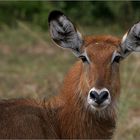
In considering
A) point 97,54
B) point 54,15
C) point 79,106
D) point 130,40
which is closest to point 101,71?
point 97,54

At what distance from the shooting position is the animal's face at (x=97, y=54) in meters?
7.44

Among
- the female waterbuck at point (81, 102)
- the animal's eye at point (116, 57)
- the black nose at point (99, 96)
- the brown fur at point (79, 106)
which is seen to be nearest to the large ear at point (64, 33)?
the female waterbuck at point (81, 102)

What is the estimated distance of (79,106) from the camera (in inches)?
308

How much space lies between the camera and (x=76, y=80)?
789 centimetres

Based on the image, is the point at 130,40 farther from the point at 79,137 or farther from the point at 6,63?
the point at 6,63

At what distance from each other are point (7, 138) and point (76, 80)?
44.6 inches

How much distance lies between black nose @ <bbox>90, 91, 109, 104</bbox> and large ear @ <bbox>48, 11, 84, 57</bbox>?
0.75 metres

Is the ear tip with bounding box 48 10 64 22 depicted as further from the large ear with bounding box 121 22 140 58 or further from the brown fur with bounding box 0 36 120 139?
the large ear with bounding box 121 22 140 58

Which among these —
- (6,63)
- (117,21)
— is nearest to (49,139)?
(6,63)

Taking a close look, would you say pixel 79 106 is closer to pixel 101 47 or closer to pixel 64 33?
pixel 101 47

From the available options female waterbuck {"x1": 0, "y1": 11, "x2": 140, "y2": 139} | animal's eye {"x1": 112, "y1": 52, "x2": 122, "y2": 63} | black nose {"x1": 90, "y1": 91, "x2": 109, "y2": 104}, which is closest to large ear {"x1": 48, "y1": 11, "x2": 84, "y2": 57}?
Answer: female waterbuck {"x1": 0, "y1": 11, "x2": 140, "y2": 139}

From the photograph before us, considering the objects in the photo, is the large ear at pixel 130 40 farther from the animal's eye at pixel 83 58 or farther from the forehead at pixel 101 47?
the animal's eye at pixel 83 58

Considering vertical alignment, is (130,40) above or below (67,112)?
above

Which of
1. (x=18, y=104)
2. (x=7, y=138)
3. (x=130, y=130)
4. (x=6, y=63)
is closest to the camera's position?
(x=7, y=138)
